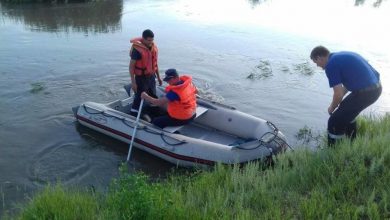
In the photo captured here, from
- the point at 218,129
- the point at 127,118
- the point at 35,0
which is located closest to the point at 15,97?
the point at 127,118

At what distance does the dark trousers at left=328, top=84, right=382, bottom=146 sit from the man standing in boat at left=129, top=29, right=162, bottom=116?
10.5 ft

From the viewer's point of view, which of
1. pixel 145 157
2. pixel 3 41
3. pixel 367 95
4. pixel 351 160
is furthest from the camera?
pixel 3 41

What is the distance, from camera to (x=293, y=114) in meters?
8.59

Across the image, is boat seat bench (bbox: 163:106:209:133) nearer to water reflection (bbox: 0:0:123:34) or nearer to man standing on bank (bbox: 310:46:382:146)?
man standing on bank (bbox: 310:46:382:146)

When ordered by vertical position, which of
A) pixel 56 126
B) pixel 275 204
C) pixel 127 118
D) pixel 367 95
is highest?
pixel 367 95

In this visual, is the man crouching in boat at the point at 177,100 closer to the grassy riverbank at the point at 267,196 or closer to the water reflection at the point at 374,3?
the grassy riverbank at the point at 267,196

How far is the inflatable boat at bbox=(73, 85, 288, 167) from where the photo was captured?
6043 mm

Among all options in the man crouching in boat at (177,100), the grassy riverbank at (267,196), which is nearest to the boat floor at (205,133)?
the man crouching in boat at (177,100)

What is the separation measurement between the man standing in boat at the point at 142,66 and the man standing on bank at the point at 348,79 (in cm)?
290

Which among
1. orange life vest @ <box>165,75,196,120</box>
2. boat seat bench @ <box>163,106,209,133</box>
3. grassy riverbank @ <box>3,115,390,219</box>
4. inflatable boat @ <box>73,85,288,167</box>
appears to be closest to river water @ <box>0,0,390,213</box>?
inflatable boat @ <box>73,85,288,167</box>

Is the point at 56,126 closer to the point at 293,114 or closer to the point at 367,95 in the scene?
the point at 293,114

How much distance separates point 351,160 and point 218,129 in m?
3.02

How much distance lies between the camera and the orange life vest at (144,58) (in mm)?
6984

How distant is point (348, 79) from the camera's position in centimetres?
521
